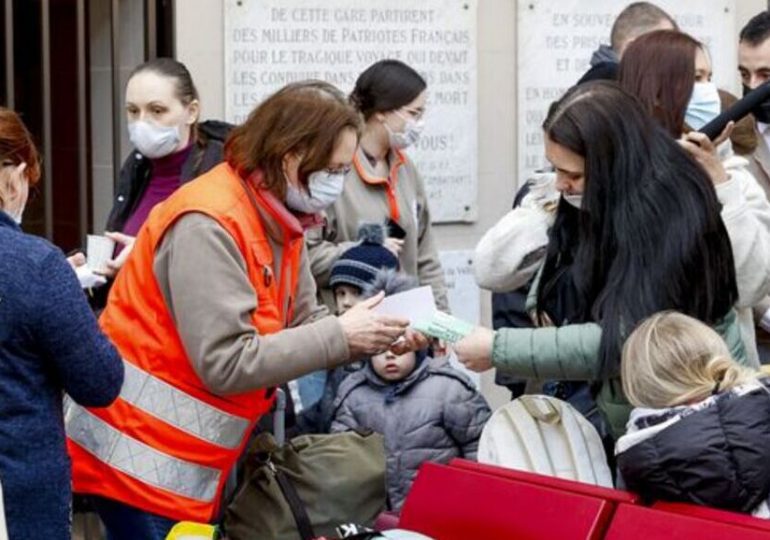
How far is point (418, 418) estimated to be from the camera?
558cm

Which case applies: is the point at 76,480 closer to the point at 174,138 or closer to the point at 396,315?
the point at 396,315

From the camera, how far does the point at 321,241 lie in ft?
19.9

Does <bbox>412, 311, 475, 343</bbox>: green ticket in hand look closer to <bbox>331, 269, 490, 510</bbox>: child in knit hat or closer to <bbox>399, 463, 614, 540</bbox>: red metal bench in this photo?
<bbox>399, 463, 614, 540</bbox>: red metal bench

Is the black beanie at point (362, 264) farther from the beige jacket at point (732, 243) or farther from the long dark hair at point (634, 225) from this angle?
the long dark hair at point (634, 225)

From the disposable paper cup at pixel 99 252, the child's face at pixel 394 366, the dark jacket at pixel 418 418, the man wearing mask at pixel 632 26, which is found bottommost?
the dark jacket at pixel 418 418

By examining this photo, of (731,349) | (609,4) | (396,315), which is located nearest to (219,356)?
(396,315)

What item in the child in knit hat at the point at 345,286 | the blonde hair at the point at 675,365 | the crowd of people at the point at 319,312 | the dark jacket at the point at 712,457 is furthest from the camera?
the child in knit hat at the point at 345,286

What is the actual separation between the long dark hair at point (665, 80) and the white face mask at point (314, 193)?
88 centimetres

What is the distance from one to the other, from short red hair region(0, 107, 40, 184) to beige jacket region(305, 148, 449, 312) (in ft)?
5.60

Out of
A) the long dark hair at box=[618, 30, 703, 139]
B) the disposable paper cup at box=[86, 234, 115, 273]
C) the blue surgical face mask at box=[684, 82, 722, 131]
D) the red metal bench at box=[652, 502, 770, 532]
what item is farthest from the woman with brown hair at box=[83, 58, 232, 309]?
the red metal bench at box=[652, 502, 770, 532]

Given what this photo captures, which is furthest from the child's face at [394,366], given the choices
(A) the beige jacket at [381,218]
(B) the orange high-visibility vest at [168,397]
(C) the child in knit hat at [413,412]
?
(B) the orange high-visibility vest at [168,397]

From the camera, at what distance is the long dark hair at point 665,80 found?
479 cm

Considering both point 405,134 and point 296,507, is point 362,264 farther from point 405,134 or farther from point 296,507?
point 296,507

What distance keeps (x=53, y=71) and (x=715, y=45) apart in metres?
2.94
